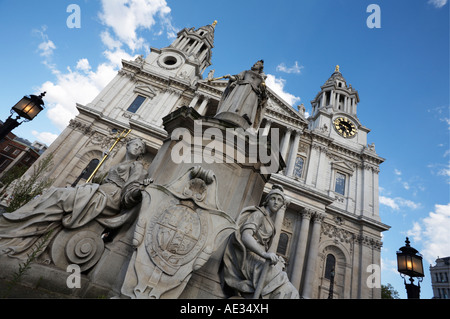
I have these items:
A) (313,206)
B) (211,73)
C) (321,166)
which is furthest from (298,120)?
(211,73)

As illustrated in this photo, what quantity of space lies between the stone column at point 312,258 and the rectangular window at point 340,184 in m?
6.93

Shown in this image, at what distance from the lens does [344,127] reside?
31.0 m

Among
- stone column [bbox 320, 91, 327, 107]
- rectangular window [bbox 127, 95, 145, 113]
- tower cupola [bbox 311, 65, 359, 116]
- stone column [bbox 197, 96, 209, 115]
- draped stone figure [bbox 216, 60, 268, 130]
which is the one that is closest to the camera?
draped stone figure [bbox 216, 60, 268, 130]

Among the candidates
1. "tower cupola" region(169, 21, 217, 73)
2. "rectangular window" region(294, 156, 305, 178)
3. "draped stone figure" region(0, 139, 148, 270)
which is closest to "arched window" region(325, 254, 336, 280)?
"rectangular window" region(294, 156, 305, 178)

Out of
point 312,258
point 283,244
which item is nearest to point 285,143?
point 283,244

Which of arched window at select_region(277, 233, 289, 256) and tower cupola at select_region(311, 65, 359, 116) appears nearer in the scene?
arched window at select_region(277, 233, 289, 256)

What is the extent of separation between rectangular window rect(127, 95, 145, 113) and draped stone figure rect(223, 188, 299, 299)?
25669 millimetres

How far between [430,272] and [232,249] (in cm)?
6098

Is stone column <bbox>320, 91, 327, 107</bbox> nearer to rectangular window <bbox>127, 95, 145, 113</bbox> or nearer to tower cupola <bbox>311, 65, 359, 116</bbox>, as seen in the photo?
tower cupola <bbox>311, 65, 359, 116</bbox>

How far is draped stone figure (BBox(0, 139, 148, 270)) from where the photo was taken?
3.04 m

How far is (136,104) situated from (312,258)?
77.7 feet

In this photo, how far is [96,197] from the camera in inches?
141

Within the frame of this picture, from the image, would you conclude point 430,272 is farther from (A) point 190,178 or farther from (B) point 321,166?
(A) point 190,178

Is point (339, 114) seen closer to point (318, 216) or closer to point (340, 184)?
point (340, 184)
